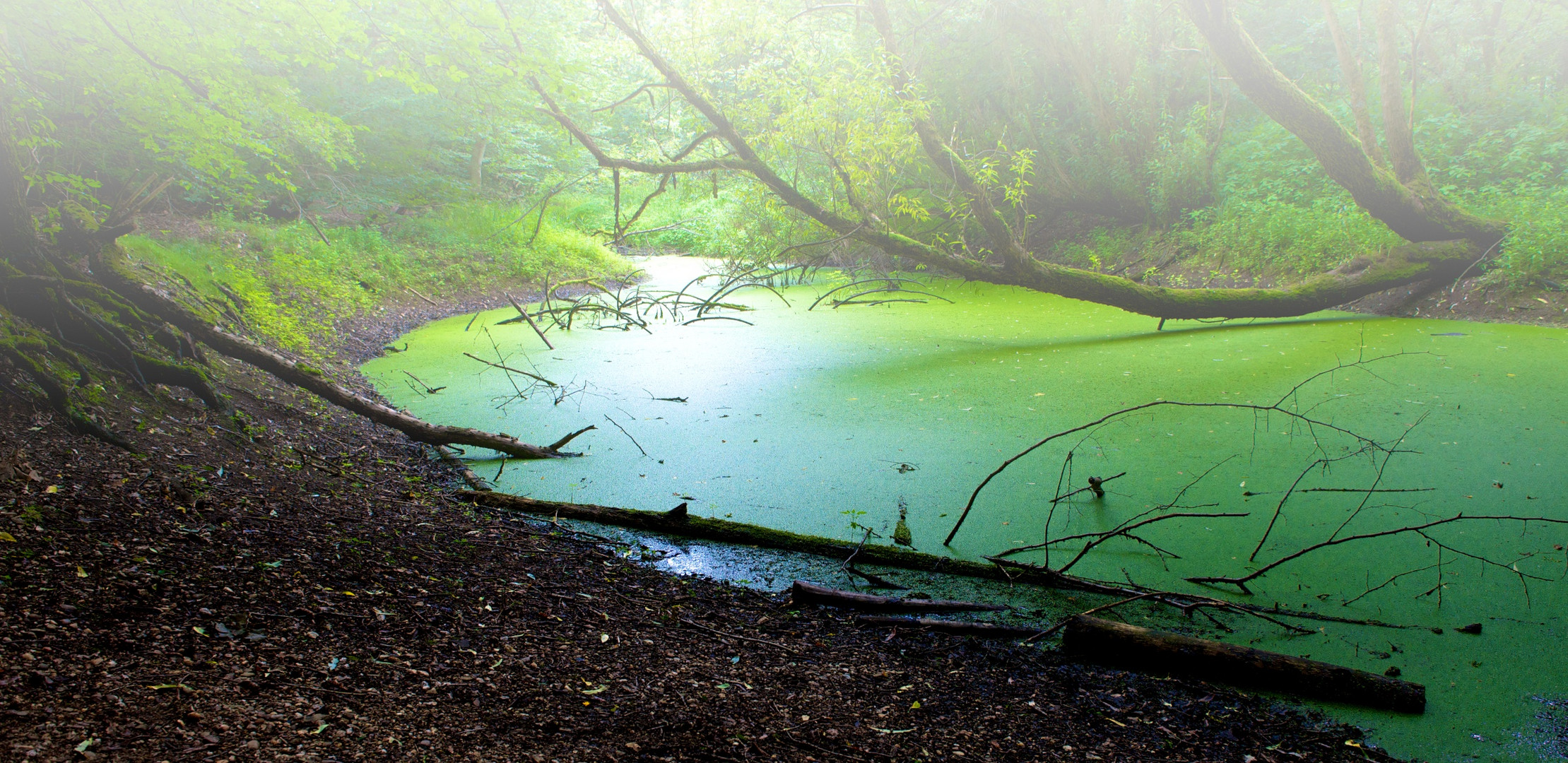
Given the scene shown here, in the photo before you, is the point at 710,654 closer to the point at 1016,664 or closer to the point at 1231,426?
the point at 1016,664

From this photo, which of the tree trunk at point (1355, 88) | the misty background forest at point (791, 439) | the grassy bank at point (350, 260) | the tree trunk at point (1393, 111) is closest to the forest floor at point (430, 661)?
the misty background forest at point (791, 439)

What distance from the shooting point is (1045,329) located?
6840mm

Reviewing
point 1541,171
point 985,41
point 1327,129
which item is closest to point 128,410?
point 1327,129

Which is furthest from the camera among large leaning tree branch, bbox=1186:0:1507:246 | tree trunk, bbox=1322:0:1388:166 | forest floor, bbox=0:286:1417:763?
tree trunk, bbox=1322:0:1388:166

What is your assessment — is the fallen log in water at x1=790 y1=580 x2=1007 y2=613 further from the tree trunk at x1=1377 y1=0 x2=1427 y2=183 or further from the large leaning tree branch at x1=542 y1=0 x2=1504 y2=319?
the tree trunk at x1=1377 y1=0 x2=1427 y2=183

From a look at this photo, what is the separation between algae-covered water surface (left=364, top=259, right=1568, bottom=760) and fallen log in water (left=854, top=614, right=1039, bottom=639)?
0.39 metres

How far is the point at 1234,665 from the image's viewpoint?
187 centimetres

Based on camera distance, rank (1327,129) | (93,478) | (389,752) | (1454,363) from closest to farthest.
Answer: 1. (389,752)
2. (93,478)
3. (1454,363)
4. (1327,129)

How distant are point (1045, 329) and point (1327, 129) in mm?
2803

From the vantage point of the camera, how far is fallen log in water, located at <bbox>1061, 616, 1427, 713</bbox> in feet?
5.72

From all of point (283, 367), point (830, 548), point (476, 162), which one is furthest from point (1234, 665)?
point (476, 162)

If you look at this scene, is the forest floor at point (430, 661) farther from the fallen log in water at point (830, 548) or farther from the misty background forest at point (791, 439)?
the fallen log in water at point (830, 548)

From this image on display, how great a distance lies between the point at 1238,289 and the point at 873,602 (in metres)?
5.85

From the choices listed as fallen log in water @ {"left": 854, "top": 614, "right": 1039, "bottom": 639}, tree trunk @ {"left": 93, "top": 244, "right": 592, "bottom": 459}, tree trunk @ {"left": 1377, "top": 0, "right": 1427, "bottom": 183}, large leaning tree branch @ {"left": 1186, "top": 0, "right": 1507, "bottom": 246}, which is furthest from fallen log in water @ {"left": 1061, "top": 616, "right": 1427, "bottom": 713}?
tree trunk @ {"left": 1377, "top": 0, "right": 1427, "bottom": 183}
